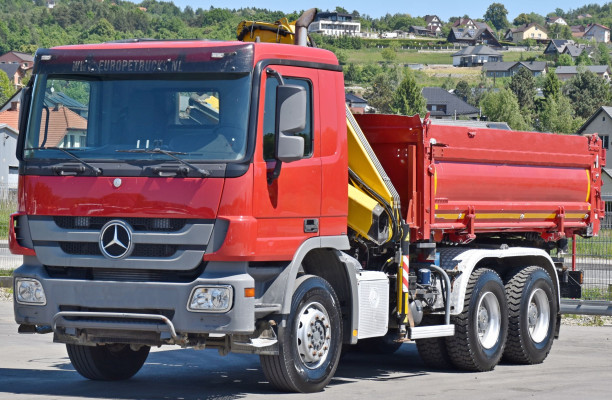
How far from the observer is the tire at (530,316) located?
1348 centimetres

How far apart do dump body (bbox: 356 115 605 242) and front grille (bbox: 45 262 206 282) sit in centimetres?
309

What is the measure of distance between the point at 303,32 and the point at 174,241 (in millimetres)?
2824

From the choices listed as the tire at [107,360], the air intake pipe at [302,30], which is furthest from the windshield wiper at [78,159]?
the air intake pipe at [302,30]

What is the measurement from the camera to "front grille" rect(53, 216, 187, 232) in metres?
9.50

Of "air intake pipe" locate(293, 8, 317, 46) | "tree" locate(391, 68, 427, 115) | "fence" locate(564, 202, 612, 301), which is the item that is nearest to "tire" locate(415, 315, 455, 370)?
"air intake pipe" locate(293, 8, 317, 46)

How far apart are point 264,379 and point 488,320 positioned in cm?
293

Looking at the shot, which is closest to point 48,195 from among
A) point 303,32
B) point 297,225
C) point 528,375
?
point 297,225

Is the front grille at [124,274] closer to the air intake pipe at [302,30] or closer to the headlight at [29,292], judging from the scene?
the headlight at [29,292]

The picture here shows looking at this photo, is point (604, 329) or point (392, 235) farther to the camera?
point (604, 329)

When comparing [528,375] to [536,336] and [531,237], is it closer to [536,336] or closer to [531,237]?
[536,336]

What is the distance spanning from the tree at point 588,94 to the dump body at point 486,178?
5744 inches

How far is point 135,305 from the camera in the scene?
31.6 feet

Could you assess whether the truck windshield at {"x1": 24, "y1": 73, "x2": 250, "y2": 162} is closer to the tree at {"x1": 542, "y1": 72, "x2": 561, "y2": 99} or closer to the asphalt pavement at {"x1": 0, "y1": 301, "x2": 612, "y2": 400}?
the asphalt pavement at {"x1": 0, "y1": 301, "x2": 612, "y2": 400}

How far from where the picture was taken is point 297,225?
10.1 metres
